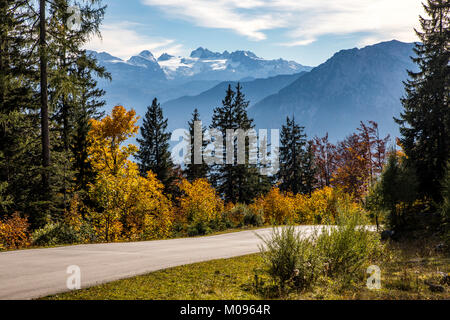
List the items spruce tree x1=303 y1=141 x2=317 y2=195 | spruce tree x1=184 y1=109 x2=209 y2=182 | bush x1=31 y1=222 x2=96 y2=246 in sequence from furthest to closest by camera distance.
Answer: spruce tree x1=303 y1=141 x2=317 y2=195 < spruce tree x1=184 y1=109 x2=209 y2=182 < bush x1=31 y1=222 x2=96 y2=246

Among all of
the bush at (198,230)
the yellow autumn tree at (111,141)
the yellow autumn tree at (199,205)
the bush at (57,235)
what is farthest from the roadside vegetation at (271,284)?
the yellow autumn tree at (111,141)

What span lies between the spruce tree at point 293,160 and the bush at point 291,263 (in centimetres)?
4475

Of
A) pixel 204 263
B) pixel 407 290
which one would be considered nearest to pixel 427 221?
pixel 407 290

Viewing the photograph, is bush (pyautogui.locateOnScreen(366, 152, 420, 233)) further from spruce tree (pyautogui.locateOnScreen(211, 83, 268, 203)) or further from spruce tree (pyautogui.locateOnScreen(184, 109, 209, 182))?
spruce tree (pyautogui.locateOnScreen(184, 109, 209, 182))

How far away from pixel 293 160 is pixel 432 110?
3093 cm

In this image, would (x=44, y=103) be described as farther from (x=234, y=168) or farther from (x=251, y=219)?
(x=234, y=168)

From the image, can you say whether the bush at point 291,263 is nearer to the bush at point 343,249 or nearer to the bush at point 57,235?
the bush at point 343,249

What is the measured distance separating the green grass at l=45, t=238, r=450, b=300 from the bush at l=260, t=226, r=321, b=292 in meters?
0.25

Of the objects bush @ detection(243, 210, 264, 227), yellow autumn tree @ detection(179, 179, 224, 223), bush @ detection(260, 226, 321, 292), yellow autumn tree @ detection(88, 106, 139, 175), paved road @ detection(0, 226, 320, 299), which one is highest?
yellow autumn tree @ detection(88, 106, 139, 175)

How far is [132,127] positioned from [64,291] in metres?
27.4

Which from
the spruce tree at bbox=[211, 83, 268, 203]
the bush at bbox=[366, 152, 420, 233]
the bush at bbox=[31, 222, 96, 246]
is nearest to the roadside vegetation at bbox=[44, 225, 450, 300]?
the bush at bbox=[31, 222, 96, 246]

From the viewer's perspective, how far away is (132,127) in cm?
3234

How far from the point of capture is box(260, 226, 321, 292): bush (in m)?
7.13

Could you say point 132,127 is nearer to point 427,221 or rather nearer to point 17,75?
point 17,75
